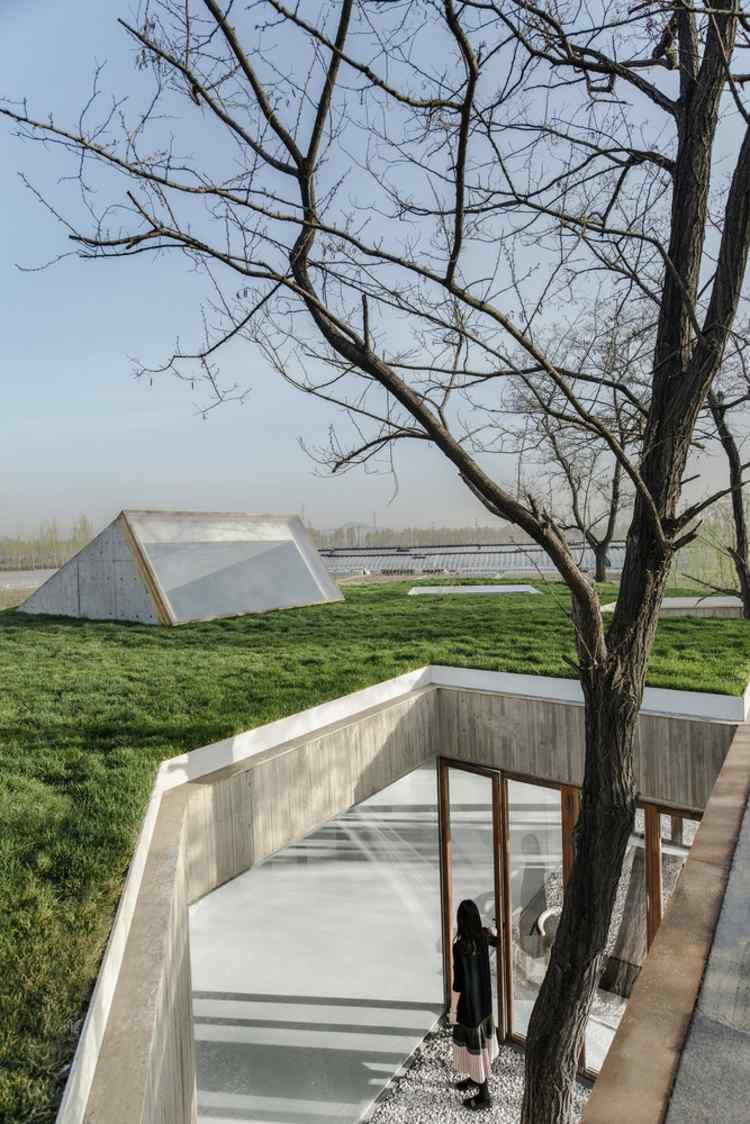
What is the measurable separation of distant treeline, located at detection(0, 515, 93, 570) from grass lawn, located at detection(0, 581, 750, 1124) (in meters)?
3.30

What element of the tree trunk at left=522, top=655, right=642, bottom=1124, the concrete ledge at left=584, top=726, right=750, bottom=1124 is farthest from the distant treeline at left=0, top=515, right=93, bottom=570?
the concrete ledge at left=584, top=726, right=750, bottom=1124

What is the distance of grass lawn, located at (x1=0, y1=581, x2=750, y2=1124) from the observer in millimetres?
1849

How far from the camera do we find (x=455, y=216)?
279 centimetres

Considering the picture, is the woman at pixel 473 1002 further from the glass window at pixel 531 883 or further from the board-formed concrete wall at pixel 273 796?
the board-formed concrete wall at pixel 273 796

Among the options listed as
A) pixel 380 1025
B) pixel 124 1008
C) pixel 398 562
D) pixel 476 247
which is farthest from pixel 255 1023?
pixel 398 562

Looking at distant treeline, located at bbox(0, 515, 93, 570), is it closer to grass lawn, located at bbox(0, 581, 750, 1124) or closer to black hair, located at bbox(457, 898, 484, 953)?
grass lawn, located at bbox(0, 581, 750, 1124)

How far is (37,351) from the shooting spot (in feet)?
34.4

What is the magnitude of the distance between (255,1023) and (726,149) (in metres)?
6.49

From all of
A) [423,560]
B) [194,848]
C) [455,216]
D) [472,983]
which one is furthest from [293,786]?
[423,560]

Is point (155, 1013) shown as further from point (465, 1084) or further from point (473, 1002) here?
point (465, 1084)

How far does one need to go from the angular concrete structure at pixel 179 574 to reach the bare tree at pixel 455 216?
642cm

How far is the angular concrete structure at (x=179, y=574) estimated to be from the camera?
8.94m

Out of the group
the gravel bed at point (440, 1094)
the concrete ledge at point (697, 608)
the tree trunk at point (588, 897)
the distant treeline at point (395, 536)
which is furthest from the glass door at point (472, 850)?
the distant treeline at point (395, 536)

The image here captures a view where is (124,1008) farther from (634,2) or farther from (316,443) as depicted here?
(634,2)
